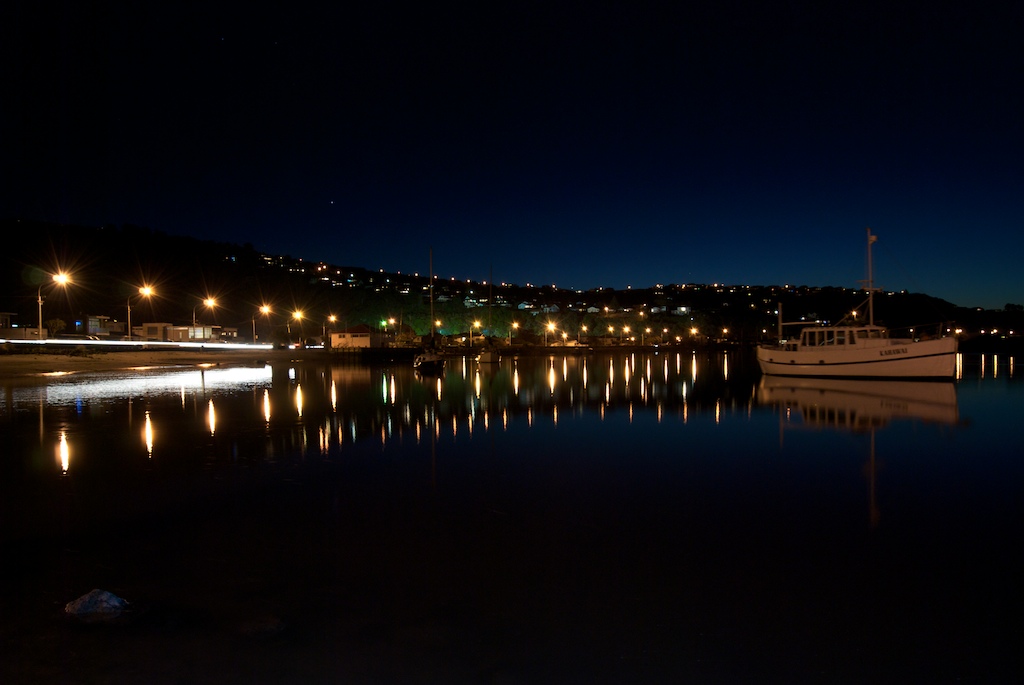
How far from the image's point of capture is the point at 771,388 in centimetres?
3188

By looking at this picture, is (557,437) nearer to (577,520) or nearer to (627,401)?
(577,520)

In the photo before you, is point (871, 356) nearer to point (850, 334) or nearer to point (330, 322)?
point (850, 334)

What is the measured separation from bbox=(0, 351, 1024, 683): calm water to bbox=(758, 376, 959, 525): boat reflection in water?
1.61 m

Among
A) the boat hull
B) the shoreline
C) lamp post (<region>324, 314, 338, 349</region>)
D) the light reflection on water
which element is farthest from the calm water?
lamp post (<region>324, 314, 338, 349</region>)

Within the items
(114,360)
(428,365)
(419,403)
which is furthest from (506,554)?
(114,360)

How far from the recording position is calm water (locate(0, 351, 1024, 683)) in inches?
199

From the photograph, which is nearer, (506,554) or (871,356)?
(506,554)

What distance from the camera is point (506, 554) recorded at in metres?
7.34

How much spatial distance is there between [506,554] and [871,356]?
106 ft

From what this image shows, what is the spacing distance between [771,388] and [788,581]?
2691 cm

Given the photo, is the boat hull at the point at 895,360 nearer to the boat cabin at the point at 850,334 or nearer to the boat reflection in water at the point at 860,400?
the boat reflection in water at the point at 860,400

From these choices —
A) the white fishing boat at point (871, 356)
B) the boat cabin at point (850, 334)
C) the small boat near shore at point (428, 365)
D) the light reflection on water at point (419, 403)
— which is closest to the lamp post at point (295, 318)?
the small boat near shore at point (428, 365)

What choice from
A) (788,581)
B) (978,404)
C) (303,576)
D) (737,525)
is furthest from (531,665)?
(978,404)

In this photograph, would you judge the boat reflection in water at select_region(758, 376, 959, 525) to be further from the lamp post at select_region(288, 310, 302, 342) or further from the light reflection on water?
the lamp post at select_region(288, 310, 302, 342)
